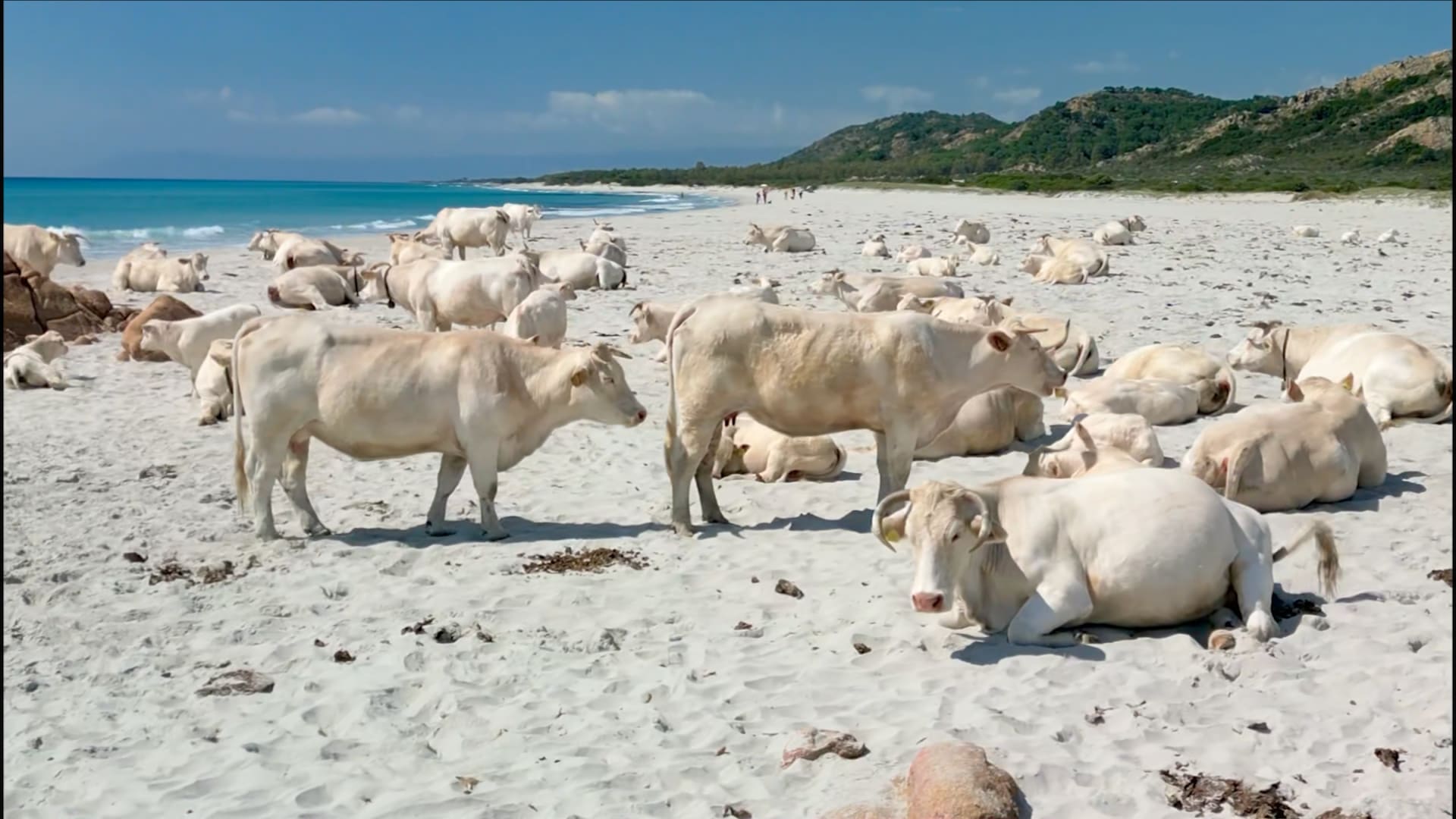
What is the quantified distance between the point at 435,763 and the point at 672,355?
3.95 m

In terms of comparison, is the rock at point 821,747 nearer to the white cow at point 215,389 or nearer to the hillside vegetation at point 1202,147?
the white cow at point 215,389

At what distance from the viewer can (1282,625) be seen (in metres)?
5.97

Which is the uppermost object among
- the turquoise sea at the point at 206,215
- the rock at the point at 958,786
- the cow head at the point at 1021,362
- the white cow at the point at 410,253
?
the cow head at the point at 1021,362

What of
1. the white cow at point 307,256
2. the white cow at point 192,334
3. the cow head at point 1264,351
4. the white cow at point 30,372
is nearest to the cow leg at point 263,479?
the white cow at point 192,334

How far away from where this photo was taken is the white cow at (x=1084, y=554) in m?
5.77

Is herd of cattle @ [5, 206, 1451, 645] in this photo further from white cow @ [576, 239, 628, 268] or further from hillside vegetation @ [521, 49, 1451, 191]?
hillside vegetation @ [521, 49, 1451, 191]

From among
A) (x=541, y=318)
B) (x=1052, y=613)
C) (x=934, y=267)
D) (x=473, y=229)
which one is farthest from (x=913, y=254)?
(x=1052, y=613)

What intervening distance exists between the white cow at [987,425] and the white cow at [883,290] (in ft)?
23.5

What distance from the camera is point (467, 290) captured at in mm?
15930

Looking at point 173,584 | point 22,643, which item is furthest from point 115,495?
point 22,643

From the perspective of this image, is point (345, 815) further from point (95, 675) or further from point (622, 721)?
point (95, 675)

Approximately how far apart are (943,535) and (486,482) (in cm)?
352

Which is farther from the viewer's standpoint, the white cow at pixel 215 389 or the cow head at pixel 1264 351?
the cow head at pixel 1264 351

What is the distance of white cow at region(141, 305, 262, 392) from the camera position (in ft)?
44.5
